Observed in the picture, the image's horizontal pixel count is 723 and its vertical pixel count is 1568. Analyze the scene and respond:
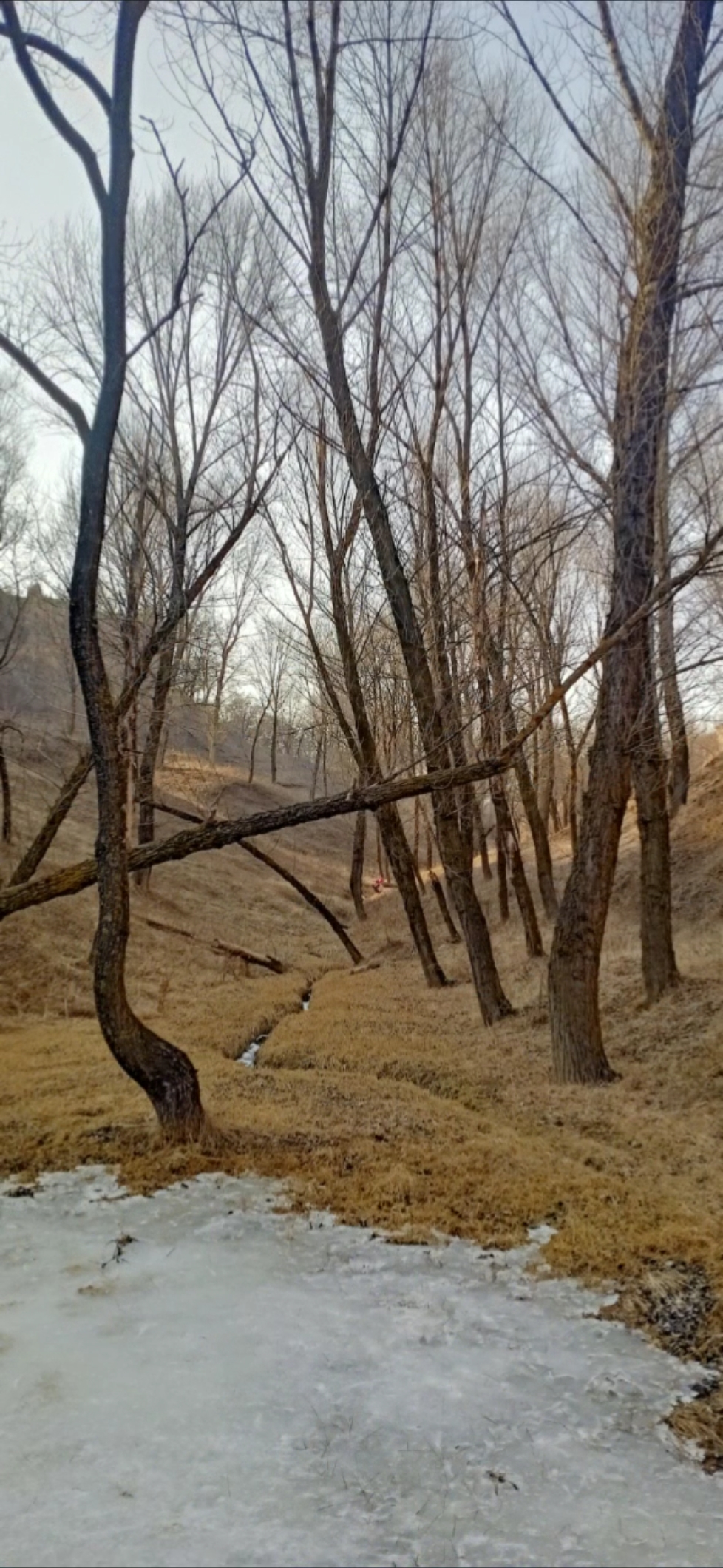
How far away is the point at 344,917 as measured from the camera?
2683cm

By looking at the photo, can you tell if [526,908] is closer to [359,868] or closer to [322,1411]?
[322,1411]

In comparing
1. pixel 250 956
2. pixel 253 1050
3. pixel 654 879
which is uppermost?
pixel 654 879

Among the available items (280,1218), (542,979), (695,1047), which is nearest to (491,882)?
(542,979)

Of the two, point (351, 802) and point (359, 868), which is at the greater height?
point (351, 802)

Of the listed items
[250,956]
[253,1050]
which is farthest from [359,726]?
[250,956]

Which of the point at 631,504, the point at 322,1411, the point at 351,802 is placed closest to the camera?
the point at 322,1411

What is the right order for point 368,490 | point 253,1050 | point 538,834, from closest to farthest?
1. point 368,490
2. point 253,1050
3. point 538,834

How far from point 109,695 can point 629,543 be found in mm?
4860

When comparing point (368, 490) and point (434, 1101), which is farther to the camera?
point (368, 490)

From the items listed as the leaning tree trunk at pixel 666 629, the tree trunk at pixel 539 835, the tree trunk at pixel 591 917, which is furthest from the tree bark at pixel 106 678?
the tree trunk at pixel 539 835

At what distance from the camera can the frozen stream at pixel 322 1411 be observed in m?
2.46

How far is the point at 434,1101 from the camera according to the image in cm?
755

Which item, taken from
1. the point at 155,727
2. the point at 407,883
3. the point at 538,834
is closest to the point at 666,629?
the point at 538,834

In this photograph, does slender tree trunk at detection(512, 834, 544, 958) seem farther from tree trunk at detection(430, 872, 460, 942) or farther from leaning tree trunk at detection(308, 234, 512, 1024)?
tree trunk at detection(430, 872, 460, 942)
